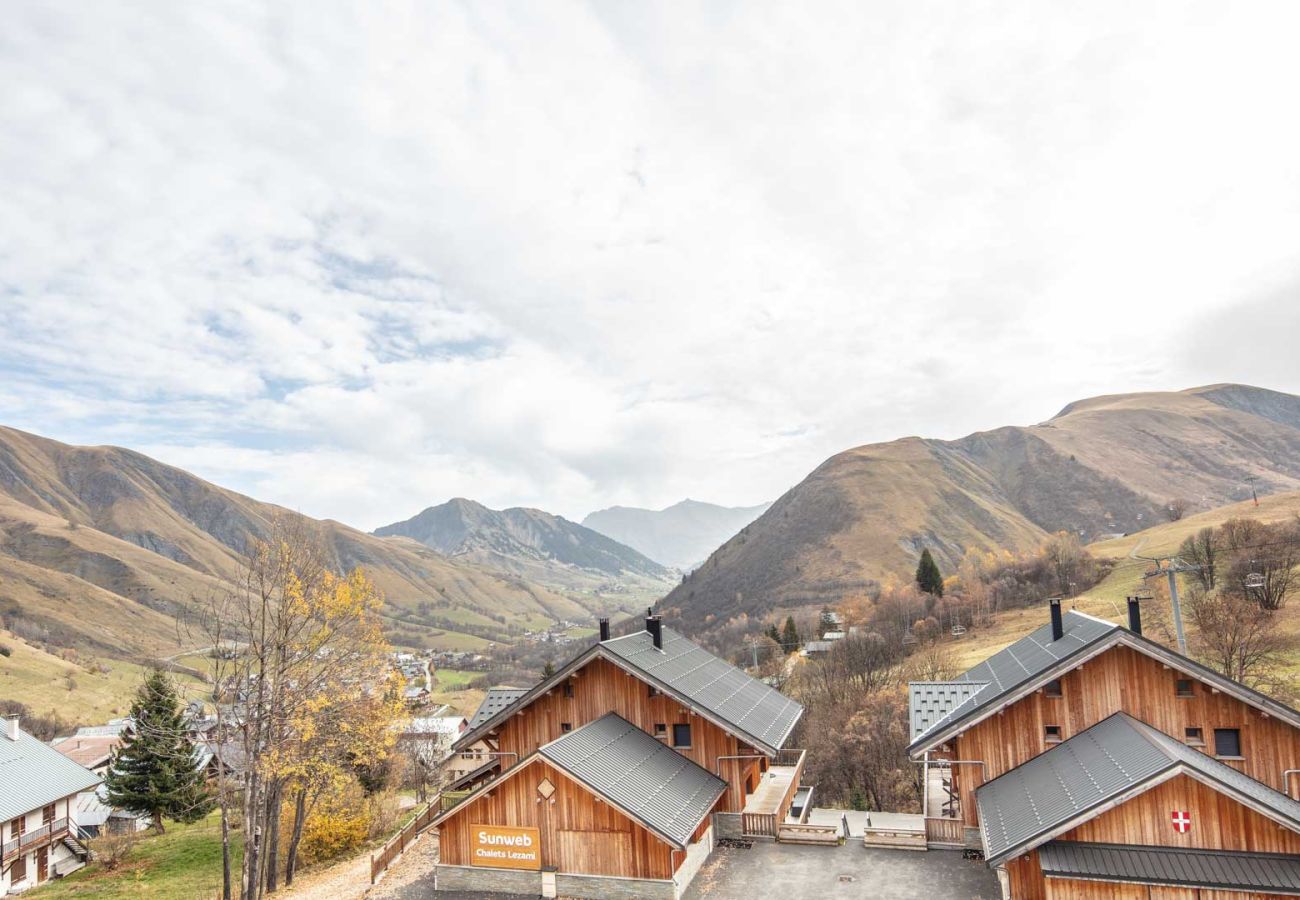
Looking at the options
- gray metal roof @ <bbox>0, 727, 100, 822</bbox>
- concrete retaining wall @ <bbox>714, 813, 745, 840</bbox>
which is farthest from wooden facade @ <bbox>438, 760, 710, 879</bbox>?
gray metal roof @ <bbox>0, 727, 100, 822</bbox>

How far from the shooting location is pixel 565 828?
874 inches

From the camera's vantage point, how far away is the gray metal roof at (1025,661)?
21.9 meters

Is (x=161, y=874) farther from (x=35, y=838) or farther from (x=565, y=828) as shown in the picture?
(x=565, y=828)

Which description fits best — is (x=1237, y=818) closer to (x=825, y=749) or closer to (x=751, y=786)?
(x=751, y=786)

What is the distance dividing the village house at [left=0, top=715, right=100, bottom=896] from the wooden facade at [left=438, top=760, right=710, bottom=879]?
3637cm

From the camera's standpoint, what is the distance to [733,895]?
21.0m

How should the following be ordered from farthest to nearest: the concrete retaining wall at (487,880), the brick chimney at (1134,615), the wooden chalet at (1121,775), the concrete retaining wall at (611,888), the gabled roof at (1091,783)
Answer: the brick chimney at (1134,615) → the concrete retaining wall at (487,880) → the concrete retaining wall at (611,888) → the gabled roof at (1091,783) → the wooden chalet at (1121,775)

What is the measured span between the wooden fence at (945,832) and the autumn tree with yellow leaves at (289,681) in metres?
20.6

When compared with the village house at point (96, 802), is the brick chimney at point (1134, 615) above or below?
above

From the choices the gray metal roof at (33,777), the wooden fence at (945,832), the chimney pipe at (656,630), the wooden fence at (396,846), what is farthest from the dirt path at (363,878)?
the gray metal roof at (33,777)

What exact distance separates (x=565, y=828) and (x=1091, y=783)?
1490 centimetres

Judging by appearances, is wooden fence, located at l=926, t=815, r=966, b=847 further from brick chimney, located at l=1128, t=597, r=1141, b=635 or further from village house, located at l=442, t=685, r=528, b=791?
village house, located at l=442, t=685, r=528, b=791

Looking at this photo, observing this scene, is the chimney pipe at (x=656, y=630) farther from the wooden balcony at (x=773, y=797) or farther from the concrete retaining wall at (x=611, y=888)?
the concrete retaining wall at (x=611, y=888)

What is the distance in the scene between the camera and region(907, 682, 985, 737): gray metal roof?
92.7 feet
